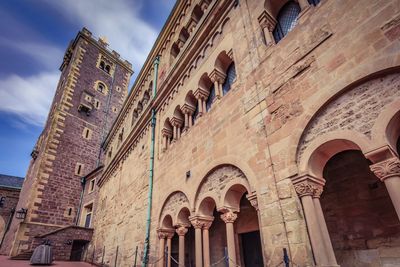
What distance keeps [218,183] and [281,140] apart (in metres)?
1.86

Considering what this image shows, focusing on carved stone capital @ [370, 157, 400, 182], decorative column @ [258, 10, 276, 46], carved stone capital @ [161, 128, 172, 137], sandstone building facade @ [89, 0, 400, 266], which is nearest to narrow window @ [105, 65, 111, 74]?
sandstone building facade @ [89, 0, 400, 266]

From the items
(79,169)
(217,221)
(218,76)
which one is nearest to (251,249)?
(217,221)

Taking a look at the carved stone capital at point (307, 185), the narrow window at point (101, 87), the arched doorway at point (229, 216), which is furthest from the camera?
the narrow window at point (101, 87)

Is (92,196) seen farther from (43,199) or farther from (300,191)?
(300,191)

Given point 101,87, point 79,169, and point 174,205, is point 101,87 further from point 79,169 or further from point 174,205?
point 174,205

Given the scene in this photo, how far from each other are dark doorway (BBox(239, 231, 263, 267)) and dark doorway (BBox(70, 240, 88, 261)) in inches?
470

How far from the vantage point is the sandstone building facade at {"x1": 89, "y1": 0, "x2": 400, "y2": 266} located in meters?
2.93

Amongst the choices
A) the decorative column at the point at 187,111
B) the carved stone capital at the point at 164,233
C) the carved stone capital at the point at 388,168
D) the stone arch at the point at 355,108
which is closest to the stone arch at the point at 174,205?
the carved stone capital at the point at 164,233

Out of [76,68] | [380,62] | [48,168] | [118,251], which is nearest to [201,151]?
[380,62]

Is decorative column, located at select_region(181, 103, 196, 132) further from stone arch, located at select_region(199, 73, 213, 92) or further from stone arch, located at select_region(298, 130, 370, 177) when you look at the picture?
stone arch, located at select_region(298, 130, 370, 177)

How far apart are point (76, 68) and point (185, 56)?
1739cm

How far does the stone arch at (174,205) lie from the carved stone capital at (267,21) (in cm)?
441

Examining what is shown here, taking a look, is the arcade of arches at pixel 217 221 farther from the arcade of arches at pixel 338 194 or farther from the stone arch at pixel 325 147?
the stone arch at pixel 325 147

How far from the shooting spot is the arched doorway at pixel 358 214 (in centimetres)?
419
